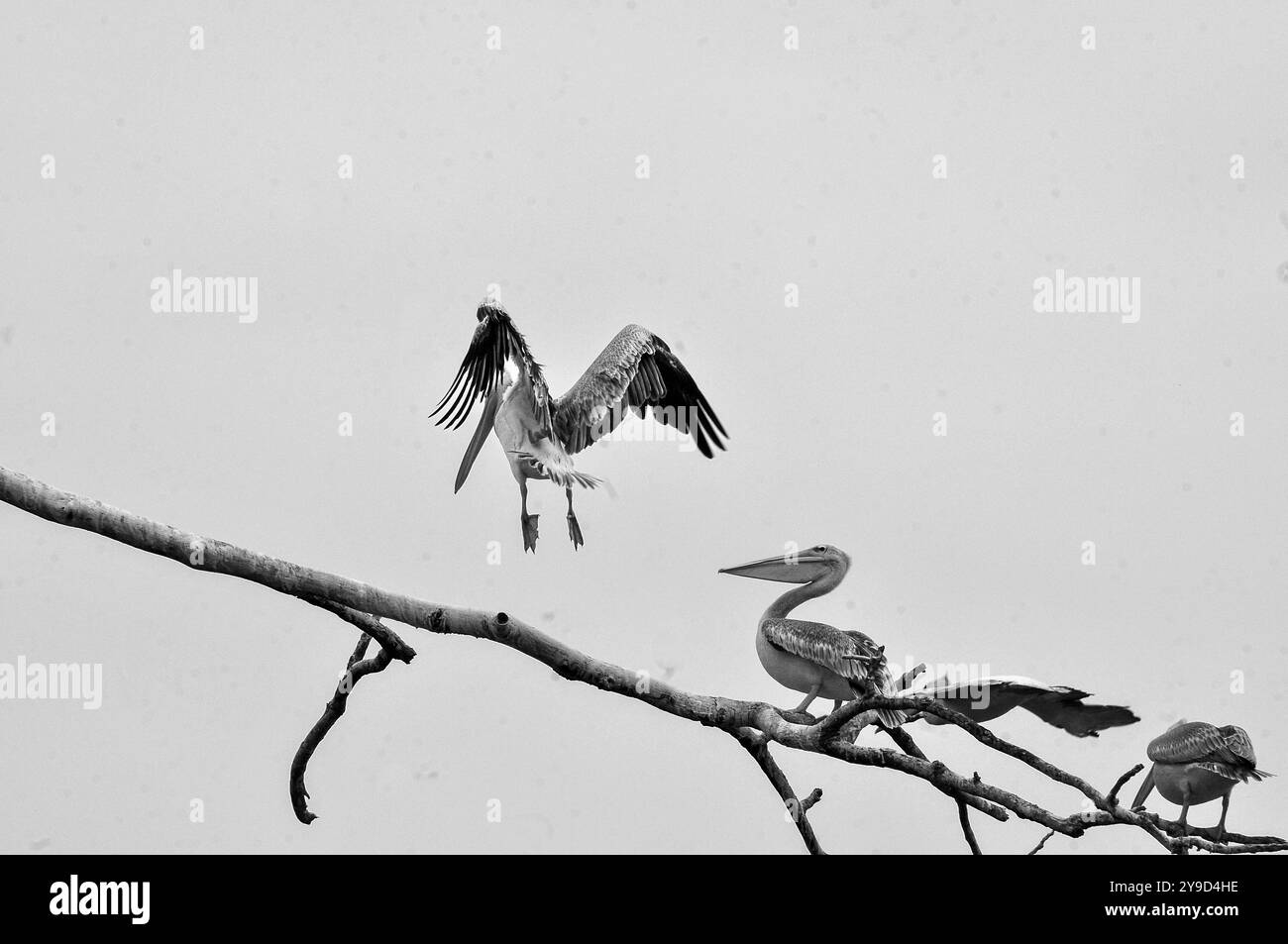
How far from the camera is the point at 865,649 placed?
7883mm

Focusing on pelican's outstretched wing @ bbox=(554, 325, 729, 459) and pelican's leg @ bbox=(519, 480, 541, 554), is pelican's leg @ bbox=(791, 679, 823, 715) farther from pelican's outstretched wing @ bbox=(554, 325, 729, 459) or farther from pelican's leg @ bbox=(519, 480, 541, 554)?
pelican's outstretched wing @ bbox=(554, 325, 729, 459)

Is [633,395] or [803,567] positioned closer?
[803,567]

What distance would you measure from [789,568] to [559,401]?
2.67 metres

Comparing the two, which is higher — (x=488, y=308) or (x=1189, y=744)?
(x=488, y=308)

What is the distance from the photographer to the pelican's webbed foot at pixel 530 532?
29.0ft

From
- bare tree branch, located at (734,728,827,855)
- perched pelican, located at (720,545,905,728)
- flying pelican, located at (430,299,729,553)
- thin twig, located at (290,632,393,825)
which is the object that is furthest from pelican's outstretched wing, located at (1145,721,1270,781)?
thin twig, located at (290,632,393,825)

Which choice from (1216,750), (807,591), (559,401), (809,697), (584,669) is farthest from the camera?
(559,401)

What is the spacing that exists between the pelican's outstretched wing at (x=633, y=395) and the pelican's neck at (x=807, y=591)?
171 cm

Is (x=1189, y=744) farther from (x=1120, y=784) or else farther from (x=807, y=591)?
Result: (x=1120, y=784)

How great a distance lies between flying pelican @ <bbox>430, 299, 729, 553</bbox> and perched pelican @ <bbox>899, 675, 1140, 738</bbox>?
8.70ft

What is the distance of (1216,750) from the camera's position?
927 cm

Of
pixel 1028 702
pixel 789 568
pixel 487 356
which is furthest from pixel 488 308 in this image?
pixel 1028 702

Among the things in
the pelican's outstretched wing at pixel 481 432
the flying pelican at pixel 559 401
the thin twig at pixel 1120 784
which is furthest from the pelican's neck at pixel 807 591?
the thin twig at pixel 1120 784
